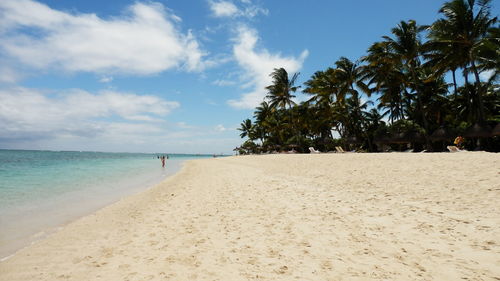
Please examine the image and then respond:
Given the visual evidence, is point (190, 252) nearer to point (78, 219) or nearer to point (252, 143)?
point (78, 219)

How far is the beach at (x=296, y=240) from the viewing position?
123 inches

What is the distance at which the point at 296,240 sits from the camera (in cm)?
407

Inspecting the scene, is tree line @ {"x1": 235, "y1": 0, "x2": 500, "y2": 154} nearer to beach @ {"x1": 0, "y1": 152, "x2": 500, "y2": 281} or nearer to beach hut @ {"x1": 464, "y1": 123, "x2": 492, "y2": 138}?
beach hut @ {"x1": 464, "y1": 123, "x2": 492, "y2": 138}

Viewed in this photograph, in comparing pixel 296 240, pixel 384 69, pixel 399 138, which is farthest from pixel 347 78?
pixel 296 240

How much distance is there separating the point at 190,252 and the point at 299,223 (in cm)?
220

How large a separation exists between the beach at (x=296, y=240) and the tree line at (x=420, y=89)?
17424 mm

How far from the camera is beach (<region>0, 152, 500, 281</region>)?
10.3 feet

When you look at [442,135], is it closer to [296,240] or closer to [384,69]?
[384,69]

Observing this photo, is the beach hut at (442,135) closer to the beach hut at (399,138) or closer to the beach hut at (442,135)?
the beach hut at (442,135)

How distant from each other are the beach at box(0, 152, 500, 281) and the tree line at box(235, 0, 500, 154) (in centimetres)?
1742

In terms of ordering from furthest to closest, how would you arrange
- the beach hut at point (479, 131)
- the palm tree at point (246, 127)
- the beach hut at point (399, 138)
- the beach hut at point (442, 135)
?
the palm tree at point (246, 127) < the beach hut at point (399, 138) < the beach hut at point (442, 135) < the beach hut at point (479, 131)

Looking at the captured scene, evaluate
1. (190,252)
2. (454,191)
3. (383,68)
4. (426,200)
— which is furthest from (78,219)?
(383,68)

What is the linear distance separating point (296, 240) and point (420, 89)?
32553 mm

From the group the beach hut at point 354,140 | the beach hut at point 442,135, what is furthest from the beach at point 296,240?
the beach hut at point 354,140
